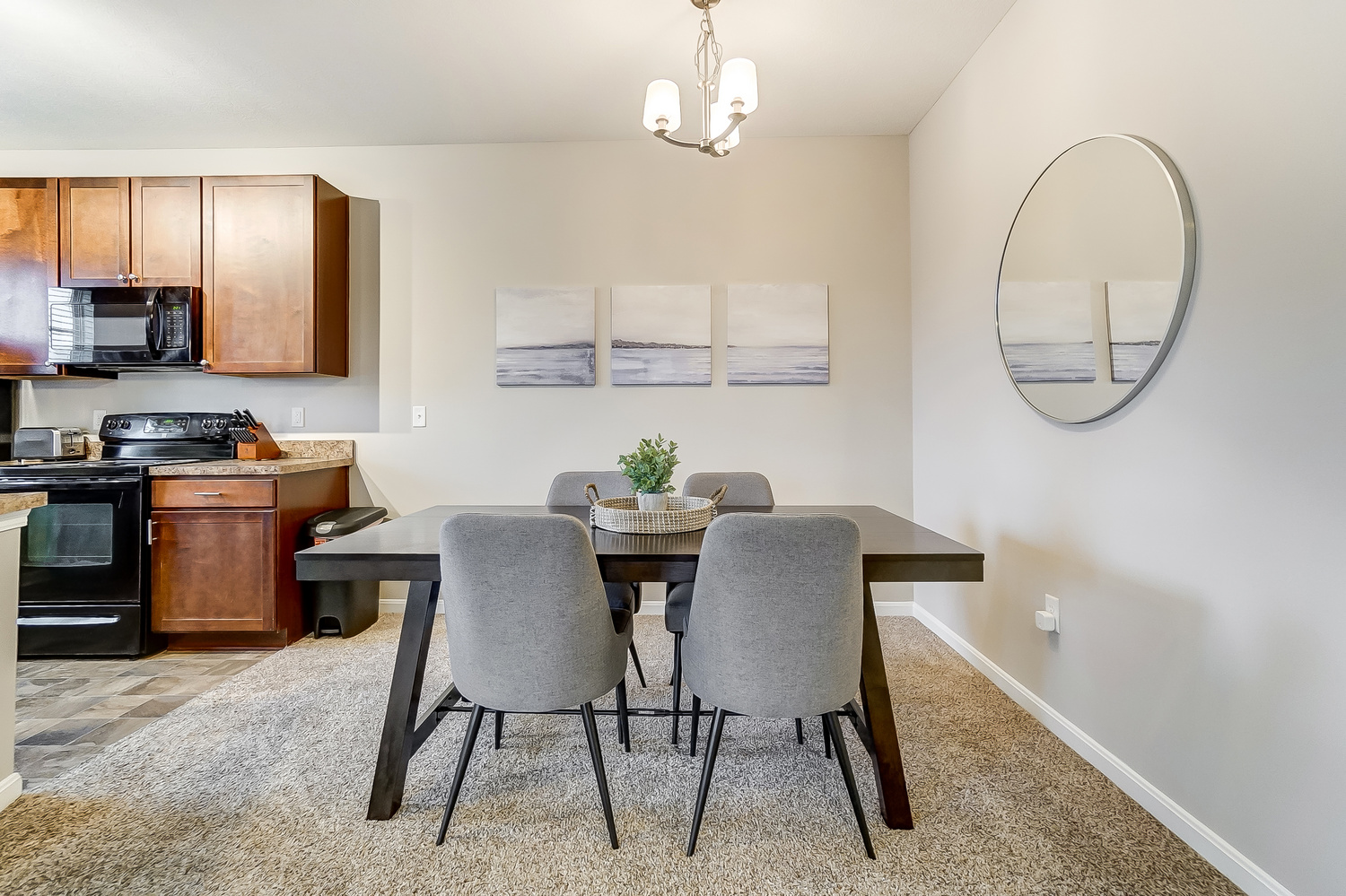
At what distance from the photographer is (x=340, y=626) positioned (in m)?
2.91

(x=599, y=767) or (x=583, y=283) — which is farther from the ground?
(x=583, y=283)

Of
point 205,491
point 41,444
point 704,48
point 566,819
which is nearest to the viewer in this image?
point 566,819

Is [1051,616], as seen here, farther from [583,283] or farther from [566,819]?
[583,283]

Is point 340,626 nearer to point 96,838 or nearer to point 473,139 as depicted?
point 96,838

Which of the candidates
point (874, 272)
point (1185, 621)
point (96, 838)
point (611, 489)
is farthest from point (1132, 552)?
point (96, 838)

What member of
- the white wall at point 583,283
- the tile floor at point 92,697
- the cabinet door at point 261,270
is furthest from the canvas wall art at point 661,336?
the tile floor at point 92,697

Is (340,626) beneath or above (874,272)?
beneath

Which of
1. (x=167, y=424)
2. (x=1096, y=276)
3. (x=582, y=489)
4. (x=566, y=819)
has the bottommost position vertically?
(x=566, y=819)

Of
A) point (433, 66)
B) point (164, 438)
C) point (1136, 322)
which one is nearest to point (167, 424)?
point (164, 438)

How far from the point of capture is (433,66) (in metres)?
2.57

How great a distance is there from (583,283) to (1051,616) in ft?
8.75

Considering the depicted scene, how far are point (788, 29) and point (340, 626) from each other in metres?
3.37

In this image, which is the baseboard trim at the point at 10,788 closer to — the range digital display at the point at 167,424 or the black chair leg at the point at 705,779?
the black chair leg at the point at 705,779

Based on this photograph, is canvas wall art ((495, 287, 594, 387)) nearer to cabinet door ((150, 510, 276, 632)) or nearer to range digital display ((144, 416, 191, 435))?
cabinet door ((150, 510, 276, 632))
